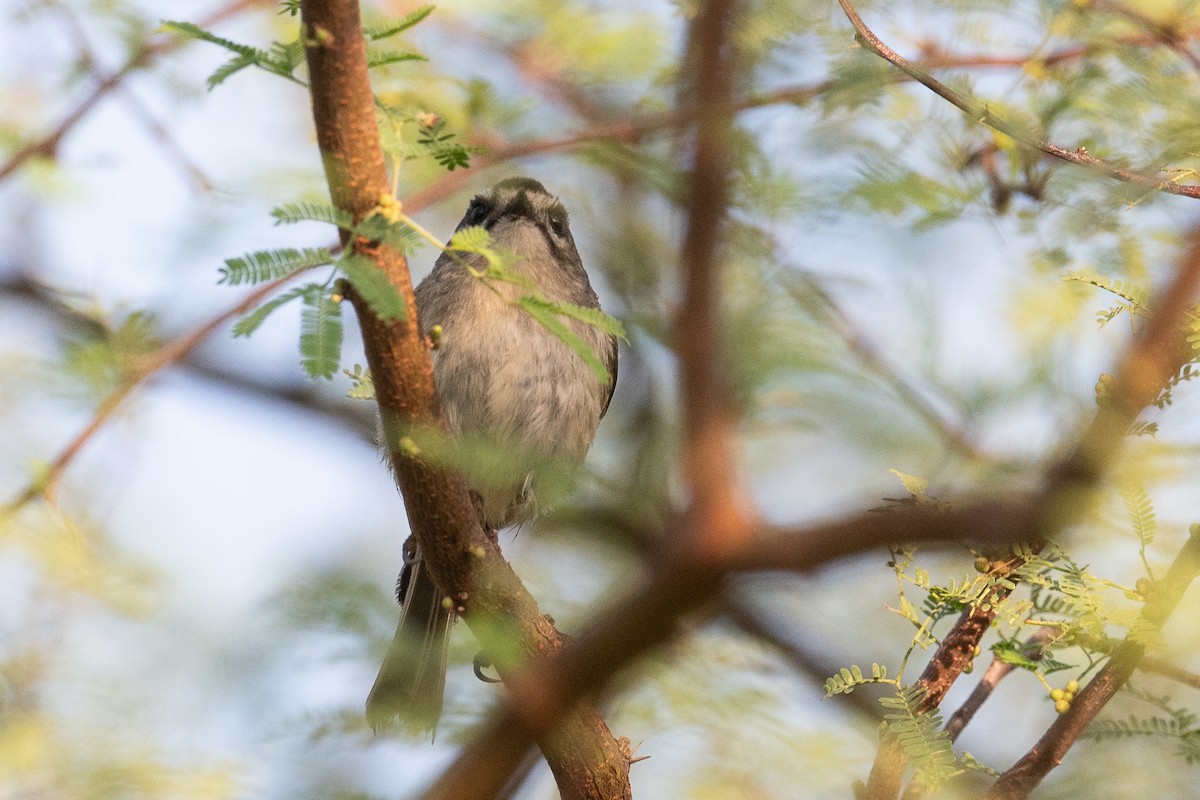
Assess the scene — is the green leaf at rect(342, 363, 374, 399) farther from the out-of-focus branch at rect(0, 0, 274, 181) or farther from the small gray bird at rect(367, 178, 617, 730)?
Answer: the out-of-focus branch at rect(0, 0, 274, 181)

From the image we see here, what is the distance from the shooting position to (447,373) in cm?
523

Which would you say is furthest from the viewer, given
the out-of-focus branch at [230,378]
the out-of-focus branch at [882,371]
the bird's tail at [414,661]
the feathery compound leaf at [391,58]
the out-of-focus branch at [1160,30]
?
the out-of-focus branch at [230,378]

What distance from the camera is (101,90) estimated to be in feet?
17.9

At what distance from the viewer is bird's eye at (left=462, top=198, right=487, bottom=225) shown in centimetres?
561

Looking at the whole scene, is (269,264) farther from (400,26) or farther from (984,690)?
(984,690)

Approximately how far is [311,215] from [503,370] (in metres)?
2.40

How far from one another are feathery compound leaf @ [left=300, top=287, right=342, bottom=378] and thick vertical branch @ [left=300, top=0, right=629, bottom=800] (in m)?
0.15

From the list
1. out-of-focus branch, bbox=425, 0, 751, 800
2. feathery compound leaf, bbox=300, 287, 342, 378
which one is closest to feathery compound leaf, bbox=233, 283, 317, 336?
feathery compound leaf, bbox=300, 287, 342, 378

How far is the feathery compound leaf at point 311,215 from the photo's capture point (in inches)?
110

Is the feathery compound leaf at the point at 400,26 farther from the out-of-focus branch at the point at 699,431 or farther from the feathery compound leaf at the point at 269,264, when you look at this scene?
the out-of-focus branch at the point at 699,431

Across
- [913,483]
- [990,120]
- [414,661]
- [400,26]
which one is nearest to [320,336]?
[400,26]

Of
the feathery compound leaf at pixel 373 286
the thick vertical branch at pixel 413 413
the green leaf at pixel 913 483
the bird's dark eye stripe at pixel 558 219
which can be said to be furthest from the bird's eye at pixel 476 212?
the green leaf at pixel 913 483

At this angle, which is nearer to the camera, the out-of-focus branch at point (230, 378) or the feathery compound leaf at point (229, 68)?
the feathery compound leaf at point (229, 68)

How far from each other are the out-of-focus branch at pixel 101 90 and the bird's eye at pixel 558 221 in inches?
65.4
